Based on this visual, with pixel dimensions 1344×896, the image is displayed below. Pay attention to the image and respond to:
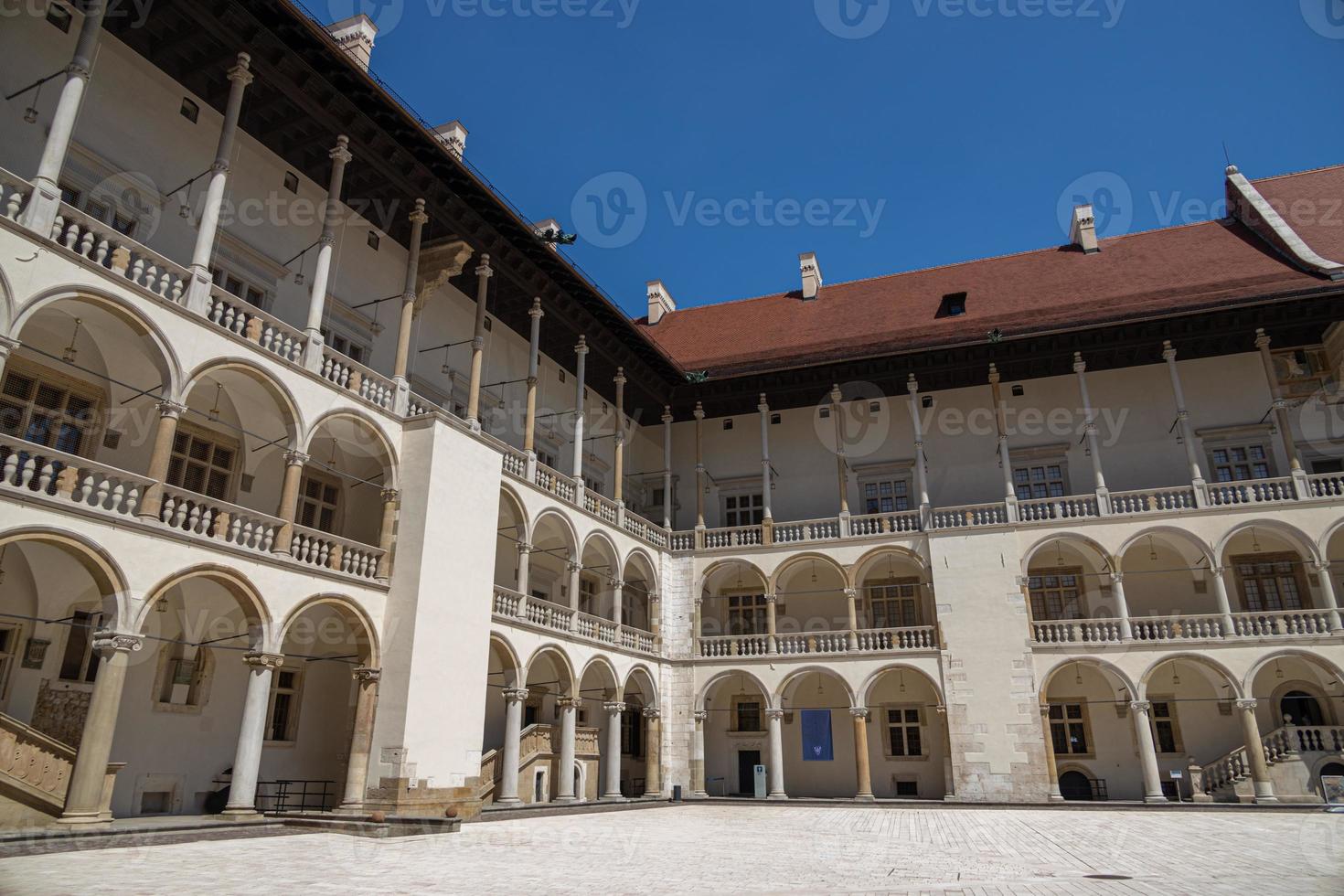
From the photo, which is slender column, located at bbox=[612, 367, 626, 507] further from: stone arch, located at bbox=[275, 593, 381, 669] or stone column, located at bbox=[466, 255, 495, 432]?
stone arch, located at bbox=[275, 593, 381, 669]

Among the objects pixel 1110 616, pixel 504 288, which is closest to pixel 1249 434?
pixel 1110 616

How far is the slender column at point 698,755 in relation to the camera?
23.2 meters

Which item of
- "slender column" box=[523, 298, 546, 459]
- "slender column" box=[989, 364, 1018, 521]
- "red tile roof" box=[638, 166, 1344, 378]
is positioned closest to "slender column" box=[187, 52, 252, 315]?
"slender column" box=[523, 298, 546, 459]

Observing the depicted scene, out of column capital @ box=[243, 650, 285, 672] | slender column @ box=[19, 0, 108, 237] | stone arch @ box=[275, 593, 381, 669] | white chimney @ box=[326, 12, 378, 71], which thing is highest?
white chimney @ box=[326, 12, 378, 71]

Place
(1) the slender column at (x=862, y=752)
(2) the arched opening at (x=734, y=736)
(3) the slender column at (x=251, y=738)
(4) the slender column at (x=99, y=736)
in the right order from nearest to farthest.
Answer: (4) the slender column at (x=99, y=736)
(3) the slender column at (x=251, y=738)
(1) the slender column at (x=862, y=752)
(2) the arched opening at (x=734, y=736)

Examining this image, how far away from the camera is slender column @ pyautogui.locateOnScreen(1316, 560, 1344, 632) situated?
63.0 ft

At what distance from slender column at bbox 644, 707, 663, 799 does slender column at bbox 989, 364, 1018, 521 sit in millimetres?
10310

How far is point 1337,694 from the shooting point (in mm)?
19875

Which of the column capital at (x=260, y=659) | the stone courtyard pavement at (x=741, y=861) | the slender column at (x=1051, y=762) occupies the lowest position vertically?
the stone courtyard pavement at (x=741, y=861)

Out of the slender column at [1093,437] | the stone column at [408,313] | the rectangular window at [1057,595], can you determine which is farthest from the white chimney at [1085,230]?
the stone column at [408,313]

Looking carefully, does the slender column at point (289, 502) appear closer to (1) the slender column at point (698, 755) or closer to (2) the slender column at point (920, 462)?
(1) the slender column at point (698, 755)

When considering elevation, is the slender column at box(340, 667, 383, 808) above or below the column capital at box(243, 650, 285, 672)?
below

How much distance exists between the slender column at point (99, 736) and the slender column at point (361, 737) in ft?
12.3

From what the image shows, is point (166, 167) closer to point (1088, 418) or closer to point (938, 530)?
point (938, 530)
